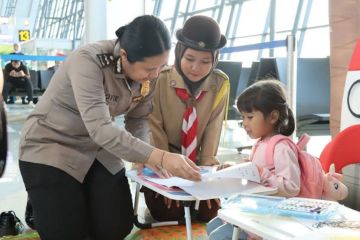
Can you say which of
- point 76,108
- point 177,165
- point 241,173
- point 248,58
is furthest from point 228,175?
point 248,58

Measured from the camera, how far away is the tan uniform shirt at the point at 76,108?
174cm

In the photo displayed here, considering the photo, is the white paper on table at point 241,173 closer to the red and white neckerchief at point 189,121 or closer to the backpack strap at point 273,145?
the backpack strap at point 273,145

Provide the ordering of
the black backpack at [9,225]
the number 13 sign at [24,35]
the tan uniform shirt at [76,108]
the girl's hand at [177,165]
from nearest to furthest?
the girl's hand at [177,165]
the tan uniform shirt at [76,108]
the black backpack at [9,225]
the number 13 sign at [24,35]

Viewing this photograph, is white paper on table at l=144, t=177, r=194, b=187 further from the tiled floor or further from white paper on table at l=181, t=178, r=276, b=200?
the tiled floor

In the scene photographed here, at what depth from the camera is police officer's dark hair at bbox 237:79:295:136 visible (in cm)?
161

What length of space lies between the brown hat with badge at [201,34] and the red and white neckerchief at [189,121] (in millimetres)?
305

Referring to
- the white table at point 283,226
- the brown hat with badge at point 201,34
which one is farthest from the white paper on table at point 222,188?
the brown hat with badge at point 201,34

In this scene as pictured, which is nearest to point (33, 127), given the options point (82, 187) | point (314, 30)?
point (82, 187)

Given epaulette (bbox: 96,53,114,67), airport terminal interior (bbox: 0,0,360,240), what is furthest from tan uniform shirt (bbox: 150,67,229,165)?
epaulette (bbox: 96,53,114,67)

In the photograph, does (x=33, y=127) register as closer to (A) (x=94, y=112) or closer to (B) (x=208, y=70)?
(A) (x=94, y=112)

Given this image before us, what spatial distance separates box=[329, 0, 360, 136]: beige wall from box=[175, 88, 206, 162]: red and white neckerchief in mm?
1076

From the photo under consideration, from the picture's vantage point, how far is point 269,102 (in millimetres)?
1608

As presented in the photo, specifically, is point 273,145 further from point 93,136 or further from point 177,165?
point 93,136

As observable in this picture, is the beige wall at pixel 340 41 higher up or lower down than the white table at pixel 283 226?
higher up
